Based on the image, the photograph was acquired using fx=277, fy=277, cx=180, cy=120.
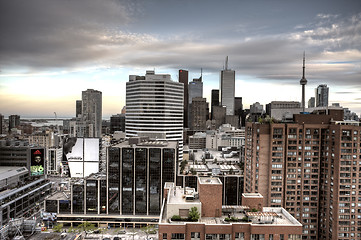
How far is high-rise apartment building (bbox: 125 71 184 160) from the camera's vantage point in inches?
5251

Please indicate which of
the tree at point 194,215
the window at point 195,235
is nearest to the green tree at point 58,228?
the tree at point 194,215

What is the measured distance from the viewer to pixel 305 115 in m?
68.9

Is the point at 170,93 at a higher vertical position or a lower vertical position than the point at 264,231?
higher

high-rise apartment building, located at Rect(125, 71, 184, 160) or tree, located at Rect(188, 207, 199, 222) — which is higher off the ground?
high-rise apartment building, located at Rect(125, 71, 184, 160)

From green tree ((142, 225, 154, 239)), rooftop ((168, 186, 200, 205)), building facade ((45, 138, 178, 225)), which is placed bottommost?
green tree ((142, 225, 154, 239))

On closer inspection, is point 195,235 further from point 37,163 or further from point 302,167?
point 37,163

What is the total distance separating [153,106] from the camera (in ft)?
438

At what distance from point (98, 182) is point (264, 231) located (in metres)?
59.9

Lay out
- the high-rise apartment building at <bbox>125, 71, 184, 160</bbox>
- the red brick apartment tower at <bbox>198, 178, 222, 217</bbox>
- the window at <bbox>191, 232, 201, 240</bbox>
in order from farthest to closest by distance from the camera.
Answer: the high-rise apartment building at <bbox>125, 71, 184, 160</bbox> < the red brick apartment tower at <bbox>198, 178, 222, 217</bbox> < the window at <bbox>191, 232, 201, 240</bbox>

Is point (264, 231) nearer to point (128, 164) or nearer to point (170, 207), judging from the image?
point (170, 207)

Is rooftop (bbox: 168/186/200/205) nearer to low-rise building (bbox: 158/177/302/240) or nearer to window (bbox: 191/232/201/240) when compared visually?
low-rise building (bbox: 158/177/302/240)

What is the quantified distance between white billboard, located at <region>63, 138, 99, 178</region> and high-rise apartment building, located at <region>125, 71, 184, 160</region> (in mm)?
18742

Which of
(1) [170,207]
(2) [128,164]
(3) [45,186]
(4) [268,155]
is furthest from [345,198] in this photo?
(3) [45,186]

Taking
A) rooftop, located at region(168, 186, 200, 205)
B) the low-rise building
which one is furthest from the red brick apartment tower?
rooftop, located at region(168, 186, 200, 205)
